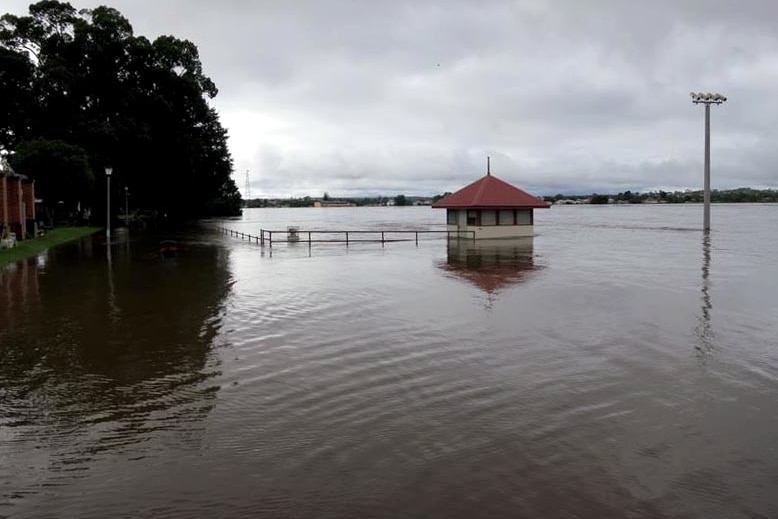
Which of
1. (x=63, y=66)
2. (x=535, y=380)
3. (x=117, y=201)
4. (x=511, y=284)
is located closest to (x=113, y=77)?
(x=63, y=66)

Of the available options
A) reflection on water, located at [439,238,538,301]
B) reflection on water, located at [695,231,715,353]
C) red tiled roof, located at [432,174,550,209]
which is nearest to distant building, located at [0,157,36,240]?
reflection on water, located at [439,238,538,301]

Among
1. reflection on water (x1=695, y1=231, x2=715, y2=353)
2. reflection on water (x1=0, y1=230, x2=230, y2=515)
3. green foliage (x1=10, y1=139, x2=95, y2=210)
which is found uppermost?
green foliage (x1=10, y1=139, x2=95, y2=210)

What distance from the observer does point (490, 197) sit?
42969mm

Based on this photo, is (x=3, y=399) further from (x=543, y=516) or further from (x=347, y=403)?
(x=543, y=516)

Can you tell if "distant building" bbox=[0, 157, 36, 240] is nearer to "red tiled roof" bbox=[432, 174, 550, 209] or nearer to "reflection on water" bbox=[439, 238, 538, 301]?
"reflection on water" bbox=[439, 238, 538, 301]

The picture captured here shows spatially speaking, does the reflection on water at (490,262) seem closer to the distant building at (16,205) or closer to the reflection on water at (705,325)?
the reflection on water at (705,325)

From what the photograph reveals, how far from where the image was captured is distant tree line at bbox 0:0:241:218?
163ft

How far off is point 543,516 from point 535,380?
3.85 m

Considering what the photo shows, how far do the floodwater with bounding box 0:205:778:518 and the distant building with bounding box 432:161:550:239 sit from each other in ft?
82.6

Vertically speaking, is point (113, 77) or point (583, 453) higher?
point (113, 77)

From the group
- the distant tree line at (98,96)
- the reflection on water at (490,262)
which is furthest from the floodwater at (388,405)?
the distant tree line at (98,96)

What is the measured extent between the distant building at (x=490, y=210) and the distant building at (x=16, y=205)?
25.2 metres

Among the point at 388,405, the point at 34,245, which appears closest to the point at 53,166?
the point at 34,245

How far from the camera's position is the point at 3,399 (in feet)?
26.2
